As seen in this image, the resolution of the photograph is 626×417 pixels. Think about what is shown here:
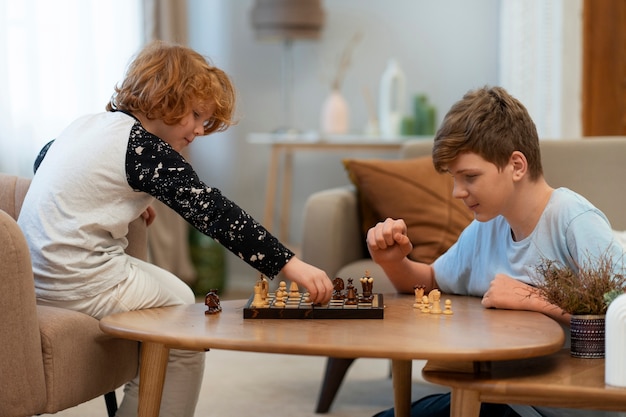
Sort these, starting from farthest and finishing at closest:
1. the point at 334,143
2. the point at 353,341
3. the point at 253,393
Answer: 1. the point at 334,143
2. the point at 253,393
3. the point at 353,341

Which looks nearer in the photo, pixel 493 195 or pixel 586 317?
pixel 586 317

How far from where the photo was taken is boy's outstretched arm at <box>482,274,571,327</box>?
5.37 feet

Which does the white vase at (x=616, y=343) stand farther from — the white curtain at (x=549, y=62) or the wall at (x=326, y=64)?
the wall at (x=326, y=64)

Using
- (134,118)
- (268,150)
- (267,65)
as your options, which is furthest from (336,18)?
(134,118)

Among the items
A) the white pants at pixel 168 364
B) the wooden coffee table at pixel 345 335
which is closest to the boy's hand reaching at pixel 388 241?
the wooden coffee table at pixel 345 335

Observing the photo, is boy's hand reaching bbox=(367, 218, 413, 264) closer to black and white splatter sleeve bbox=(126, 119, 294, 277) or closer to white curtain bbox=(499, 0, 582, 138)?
black and white splatter sleeve bbox=(126, 119, 294, 277)

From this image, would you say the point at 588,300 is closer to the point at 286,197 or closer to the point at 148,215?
the point at 148,215

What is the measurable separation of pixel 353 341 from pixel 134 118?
0.74 meters

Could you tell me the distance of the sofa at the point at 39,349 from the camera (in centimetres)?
160

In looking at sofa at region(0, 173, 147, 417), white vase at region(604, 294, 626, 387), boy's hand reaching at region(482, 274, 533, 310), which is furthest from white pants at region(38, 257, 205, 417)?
white vase at region(604, 294, 626, 387)

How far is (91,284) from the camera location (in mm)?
1820

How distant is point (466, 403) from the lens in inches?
54.0

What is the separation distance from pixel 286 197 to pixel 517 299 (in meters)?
2.86

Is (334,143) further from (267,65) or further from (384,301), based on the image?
(384,301)
